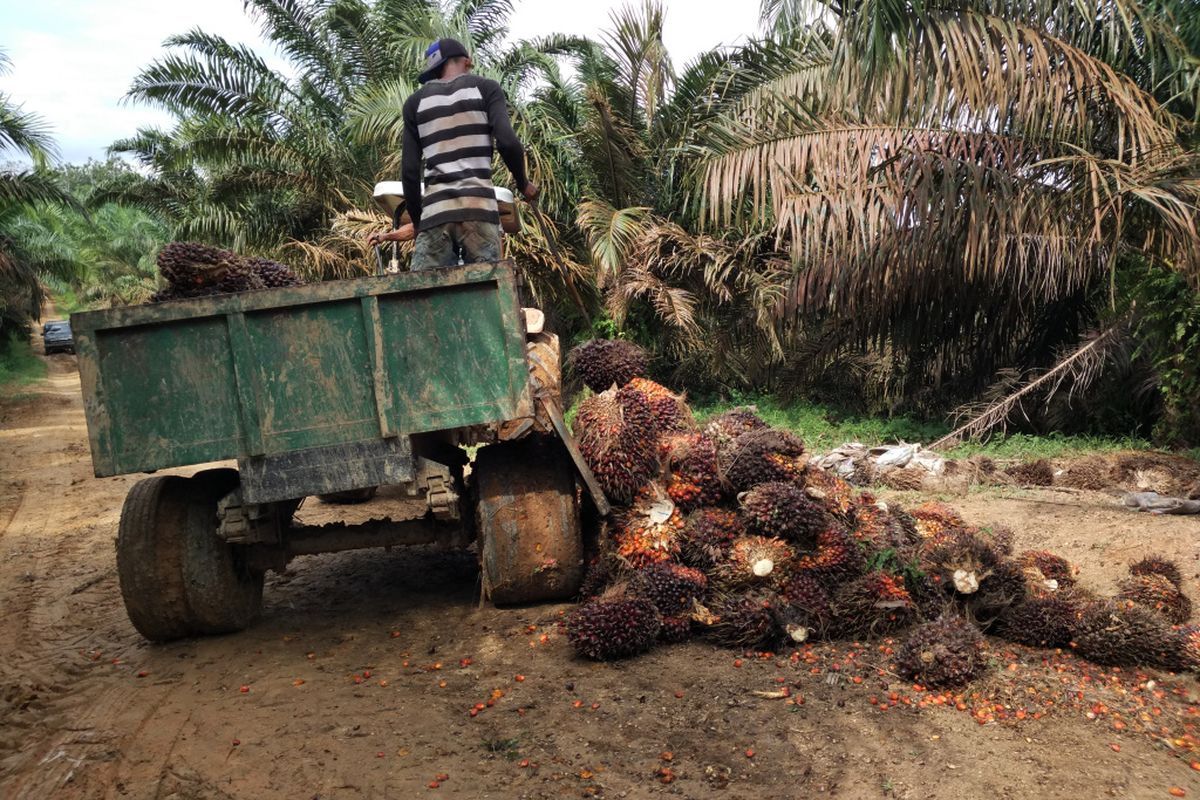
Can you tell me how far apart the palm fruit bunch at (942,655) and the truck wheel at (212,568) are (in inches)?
135

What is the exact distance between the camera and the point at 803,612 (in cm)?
469

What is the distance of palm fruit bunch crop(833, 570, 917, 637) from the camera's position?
465cm

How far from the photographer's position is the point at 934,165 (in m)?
9.08

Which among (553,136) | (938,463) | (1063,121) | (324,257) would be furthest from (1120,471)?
(324,257)

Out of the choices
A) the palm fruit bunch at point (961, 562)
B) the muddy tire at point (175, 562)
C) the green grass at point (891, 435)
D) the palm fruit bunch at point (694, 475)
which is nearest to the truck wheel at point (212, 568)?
the muddy tire at point (175, 562)

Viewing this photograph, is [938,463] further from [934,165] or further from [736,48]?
[736,48]

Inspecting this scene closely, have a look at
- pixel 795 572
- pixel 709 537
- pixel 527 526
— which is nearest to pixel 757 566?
pixel 795 572

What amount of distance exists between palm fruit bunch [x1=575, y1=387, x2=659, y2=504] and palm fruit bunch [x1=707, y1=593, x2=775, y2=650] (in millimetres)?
928

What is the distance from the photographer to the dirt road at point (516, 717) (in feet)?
11.2

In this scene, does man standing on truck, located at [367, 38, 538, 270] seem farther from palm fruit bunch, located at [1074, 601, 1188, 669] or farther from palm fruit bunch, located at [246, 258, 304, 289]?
palm fruit bunch, located at [1074, 601, 1188, 669]

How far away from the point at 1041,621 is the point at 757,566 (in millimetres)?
1371

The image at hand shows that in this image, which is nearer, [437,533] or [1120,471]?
[437,533]

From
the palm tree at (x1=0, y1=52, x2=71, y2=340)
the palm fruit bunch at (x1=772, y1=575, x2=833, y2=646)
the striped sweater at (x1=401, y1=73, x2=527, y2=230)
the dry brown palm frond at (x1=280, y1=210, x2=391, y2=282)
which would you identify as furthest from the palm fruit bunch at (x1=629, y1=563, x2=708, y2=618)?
the palm tree at (x1=0, y1=52, x2=71, y2=340)

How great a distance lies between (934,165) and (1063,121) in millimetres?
1149
